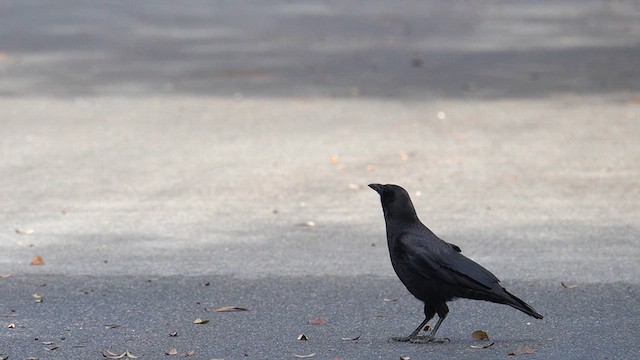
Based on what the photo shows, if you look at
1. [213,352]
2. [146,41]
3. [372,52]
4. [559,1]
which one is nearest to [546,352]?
[213,352]

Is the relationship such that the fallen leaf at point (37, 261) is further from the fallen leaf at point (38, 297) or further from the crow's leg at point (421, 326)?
the crow's leg at point (421, 326)

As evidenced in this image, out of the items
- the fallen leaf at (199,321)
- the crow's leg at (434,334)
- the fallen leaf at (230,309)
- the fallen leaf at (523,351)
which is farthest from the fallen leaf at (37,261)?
the fallen leaf at (523,351)

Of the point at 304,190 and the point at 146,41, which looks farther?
the point at 146,41

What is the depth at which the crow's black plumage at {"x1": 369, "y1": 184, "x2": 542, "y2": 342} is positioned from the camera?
18.9 feet

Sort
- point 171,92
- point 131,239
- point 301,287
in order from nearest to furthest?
point 301,287, point 131,239, point 171,92

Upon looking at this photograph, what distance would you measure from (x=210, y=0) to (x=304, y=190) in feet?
64.7

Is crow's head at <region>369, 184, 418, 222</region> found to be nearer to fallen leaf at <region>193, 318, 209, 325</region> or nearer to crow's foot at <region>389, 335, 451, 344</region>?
crow's foot at <region>389, 335, 451, 344</region>

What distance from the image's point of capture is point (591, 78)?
18.3 m

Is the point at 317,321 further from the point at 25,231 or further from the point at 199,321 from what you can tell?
the point at 25,231

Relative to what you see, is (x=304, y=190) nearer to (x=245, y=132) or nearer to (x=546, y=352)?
(x=245, y=132)

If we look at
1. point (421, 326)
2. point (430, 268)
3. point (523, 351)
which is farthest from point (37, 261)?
point (523, 351)

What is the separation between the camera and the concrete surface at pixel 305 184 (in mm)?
6574

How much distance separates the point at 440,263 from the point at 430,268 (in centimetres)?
6

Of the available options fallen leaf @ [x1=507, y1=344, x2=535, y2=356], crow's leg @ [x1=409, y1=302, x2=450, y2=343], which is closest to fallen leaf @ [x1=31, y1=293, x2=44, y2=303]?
crow's leg @ [x1=409, y1=302, x2=450, y2=343]
